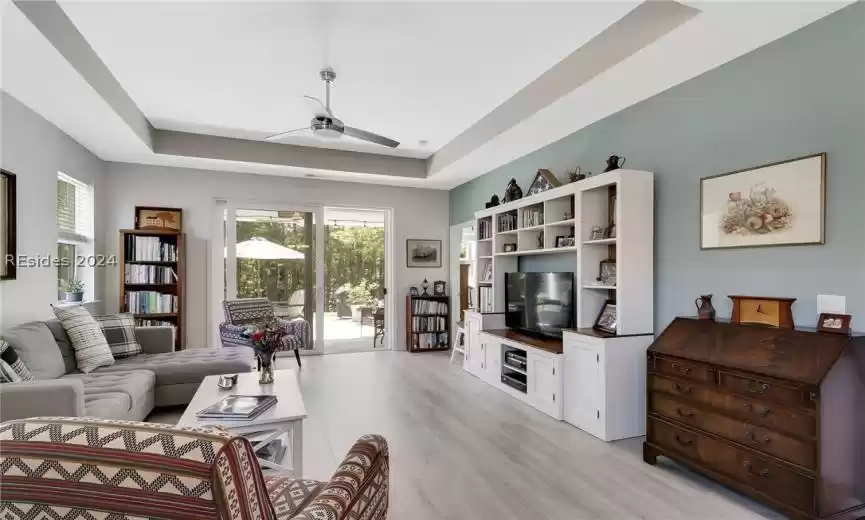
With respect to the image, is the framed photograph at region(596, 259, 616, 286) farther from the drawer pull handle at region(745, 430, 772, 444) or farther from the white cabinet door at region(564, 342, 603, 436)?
the drawer pull handle at region(745, 430, 772, 444)

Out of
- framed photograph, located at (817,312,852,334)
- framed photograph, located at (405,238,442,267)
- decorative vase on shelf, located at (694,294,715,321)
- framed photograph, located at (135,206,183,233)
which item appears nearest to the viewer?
framed photograph, located at (817,312,852,334)

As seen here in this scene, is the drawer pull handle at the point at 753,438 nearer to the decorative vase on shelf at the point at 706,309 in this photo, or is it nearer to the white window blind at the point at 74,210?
the decorative vase on shelf at the point at 706,309

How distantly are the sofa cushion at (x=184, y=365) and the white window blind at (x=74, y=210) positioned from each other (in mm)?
1720

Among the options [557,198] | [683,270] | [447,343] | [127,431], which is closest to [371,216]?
[447,343]

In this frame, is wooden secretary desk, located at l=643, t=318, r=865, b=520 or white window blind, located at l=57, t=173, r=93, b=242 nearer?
wooden secretary desk, located at l=643, t=318, r=865, b=520

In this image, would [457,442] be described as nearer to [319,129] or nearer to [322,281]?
[319,129]

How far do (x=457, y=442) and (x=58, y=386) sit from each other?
2368 mm

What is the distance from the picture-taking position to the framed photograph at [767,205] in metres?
2.40

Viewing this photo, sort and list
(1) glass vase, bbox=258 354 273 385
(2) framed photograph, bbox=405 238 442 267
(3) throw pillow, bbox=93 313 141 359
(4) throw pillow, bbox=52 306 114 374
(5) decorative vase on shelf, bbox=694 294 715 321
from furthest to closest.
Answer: (2) framed photograph, bbox=405 238 442 267, (3) throw pillow, bbox=93 313 141 359, (4) throw pillow, bbox=52 306 114 374, (1) glass vase, bbox=258 354 273 385, (5) decorative vase on shelf, bbox=694 294 715 321

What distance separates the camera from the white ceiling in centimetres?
263

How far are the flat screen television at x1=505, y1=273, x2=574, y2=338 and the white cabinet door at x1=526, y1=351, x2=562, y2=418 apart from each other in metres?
0.42

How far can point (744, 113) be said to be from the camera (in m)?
2.76

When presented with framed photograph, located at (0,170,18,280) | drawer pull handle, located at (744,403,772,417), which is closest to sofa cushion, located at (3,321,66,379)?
framed photograph, located at (0,170,18,280)

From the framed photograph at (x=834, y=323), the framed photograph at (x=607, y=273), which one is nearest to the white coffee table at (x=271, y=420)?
the framed photograph at (x=607, y=273)
